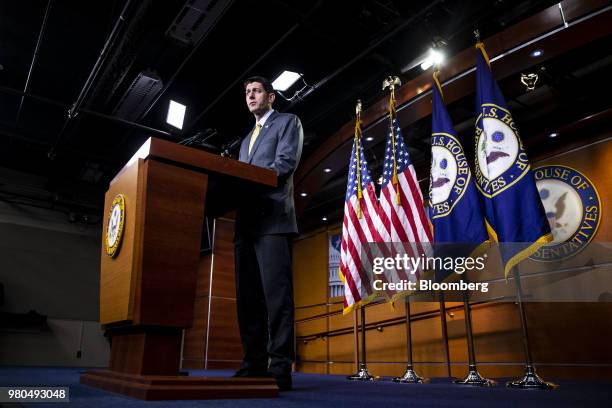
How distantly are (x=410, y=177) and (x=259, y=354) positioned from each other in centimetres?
239

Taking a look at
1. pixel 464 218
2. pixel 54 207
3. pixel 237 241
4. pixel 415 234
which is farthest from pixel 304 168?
pixel 54 207

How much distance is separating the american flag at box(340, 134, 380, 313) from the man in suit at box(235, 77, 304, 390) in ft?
6.68

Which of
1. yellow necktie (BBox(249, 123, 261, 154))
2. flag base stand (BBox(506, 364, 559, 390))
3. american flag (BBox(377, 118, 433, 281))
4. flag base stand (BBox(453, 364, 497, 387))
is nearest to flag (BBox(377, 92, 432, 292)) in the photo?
american flag (BBox(377, 118, 433, 281))

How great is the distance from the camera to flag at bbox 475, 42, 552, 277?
8.68 feet

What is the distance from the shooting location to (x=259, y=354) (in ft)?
5.32

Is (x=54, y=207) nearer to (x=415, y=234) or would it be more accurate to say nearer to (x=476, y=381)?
(x=415, y=234)

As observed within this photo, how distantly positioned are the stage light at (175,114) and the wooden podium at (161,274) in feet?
12.5

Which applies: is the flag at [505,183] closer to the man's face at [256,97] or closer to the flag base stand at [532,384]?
the flag base stand at [532,384]

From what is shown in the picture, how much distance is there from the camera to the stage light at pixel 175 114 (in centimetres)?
498

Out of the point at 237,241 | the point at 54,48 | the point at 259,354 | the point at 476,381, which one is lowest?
the point at 476,381

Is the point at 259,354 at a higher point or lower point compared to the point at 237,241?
lower

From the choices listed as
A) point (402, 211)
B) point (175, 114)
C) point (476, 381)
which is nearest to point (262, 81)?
point (402, 211)

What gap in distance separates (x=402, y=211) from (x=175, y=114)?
9.83 feet

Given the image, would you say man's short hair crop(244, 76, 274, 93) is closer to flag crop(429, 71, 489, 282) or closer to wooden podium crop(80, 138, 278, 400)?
wooden podium crop(80, 138, 278, 400)
